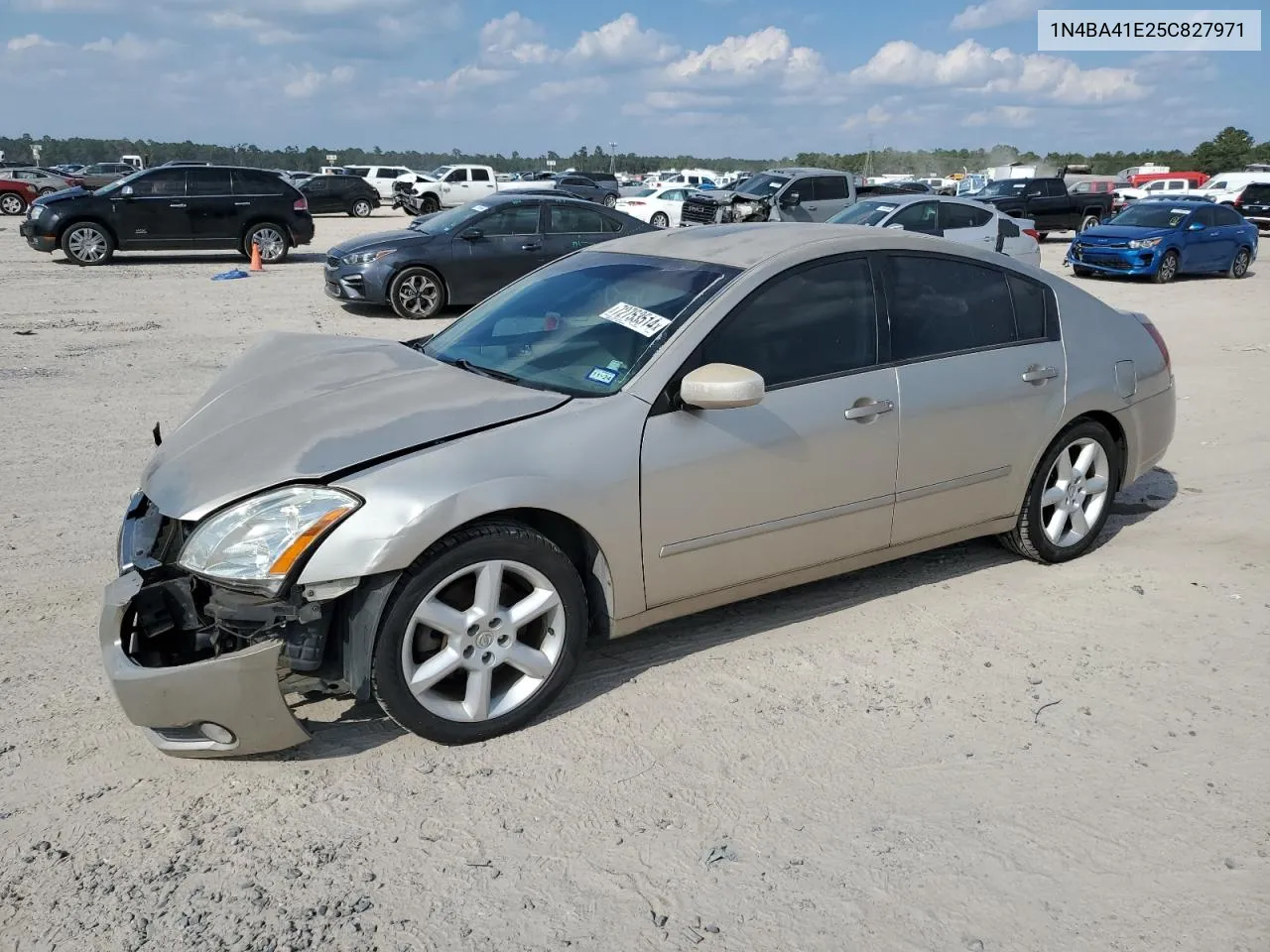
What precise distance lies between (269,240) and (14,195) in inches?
738

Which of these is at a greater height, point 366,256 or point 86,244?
point 86,244

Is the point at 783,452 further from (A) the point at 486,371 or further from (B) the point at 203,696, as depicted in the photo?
(B) the point at 203,696

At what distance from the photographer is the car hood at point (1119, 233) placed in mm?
18594

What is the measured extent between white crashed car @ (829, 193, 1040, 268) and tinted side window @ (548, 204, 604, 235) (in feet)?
16.2

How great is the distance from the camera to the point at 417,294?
1282 cm

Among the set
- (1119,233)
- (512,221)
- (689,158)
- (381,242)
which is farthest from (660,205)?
(689,158)

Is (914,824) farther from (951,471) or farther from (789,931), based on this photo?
(951,471)

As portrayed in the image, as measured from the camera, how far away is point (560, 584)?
3561 mm

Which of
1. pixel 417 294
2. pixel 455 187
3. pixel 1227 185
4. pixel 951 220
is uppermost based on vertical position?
pixel 455 187

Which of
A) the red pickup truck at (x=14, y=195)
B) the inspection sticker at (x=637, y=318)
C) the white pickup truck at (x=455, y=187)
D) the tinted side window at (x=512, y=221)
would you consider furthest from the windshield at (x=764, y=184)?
the red pickup truck at (x=14, y=195)

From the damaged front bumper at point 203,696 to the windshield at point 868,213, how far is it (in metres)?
14.9

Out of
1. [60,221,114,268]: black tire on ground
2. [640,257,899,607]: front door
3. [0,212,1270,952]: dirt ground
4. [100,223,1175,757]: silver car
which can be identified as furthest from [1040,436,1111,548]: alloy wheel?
[60,221,114,268]: black tire on ground

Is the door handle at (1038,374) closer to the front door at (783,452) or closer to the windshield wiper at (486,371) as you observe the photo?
the front door at (783,452)

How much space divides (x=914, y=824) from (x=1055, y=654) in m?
1.45
